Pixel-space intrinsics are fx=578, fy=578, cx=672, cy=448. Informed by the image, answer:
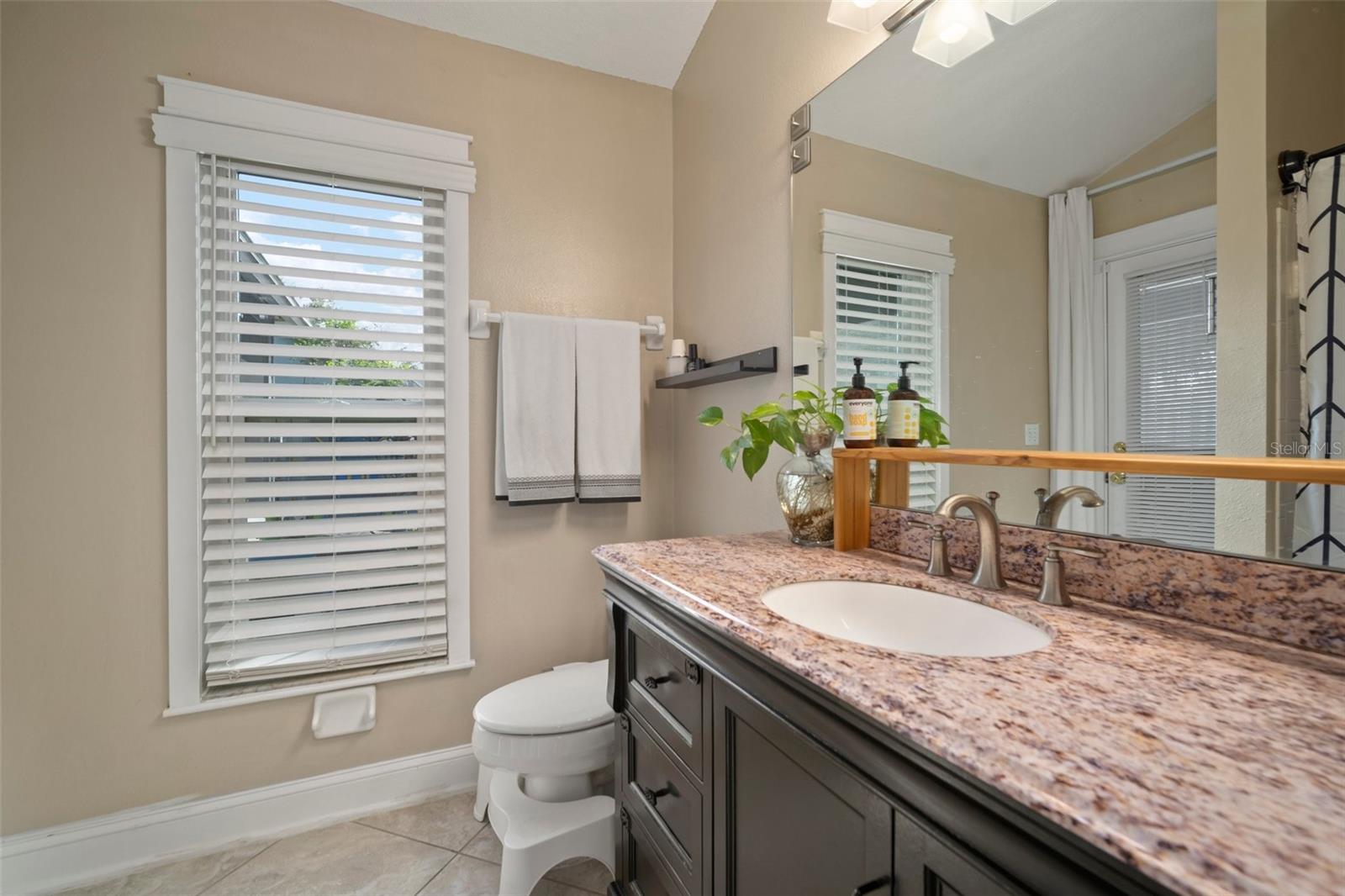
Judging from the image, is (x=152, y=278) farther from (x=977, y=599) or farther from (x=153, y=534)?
(x=977, y=599)

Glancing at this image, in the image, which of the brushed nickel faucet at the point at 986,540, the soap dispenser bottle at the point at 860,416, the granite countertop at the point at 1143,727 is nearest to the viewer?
the granite countertop at the point at 1143,727

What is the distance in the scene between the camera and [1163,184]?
2.61 feet

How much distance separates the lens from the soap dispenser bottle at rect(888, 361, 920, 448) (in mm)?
1153

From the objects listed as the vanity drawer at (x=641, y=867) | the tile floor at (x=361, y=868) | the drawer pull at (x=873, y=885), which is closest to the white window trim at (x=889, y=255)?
the drawer pull at (x=873, y=885)

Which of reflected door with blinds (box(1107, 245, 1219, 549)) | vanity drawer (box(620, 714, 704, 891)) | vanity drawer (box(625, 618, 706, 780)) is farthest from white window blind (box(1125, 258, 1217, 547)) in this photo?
vanity drawer (box(620, 714, 704, 891))

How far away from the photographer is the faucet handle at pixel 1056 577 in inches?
32.4

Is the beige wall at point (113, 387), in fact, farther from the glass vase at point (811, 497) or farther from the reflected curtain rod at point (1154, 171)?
the reflected curtain rod at point (1154, 171)

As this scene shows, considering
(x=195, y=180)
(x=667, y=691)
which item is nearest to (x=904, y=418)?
(x=667, y=691)

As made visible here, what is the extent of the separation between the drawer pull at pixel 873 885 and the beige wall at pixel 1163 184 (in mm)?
900

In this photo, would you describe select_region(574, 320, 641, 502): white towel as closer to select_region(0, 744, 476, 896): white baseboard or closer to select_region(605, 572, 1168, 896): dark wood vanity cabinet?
select_region(605, 572, 1168, 896): dark wood vanity cabinet

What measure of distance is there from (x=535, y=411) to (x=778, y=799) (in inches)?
56.5

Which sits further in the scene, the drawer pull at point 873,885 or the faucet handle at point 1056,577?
the faucet handle at point 1056,577

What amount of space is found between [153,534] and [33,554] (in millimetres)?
246

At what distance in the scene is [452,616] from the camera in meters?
1.88
